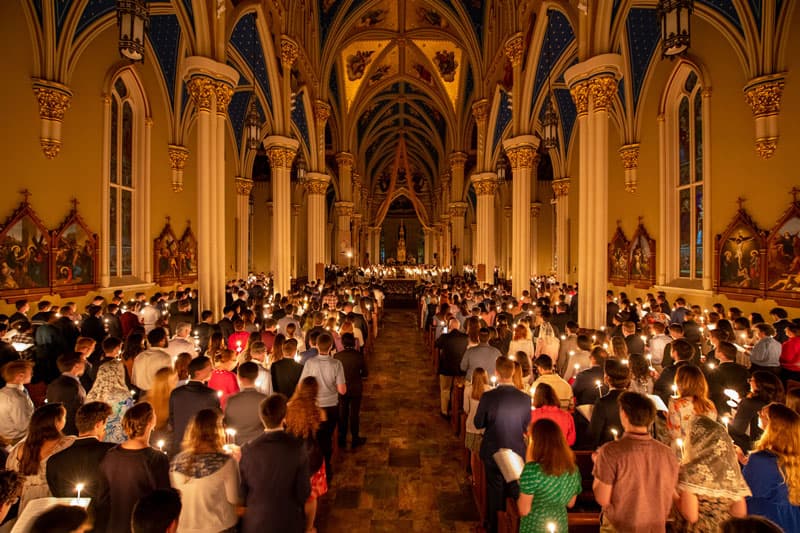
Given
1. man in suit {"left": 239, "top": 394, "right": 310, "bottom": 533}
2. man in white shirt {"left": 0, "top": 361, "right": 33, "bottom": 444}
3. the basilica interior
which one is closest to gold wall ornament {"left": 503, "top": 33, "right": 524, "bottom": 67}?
the basilica interior

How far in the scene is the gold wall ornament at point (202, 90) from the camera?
10.0m

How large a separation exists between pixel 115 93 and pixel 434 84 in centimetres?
1908

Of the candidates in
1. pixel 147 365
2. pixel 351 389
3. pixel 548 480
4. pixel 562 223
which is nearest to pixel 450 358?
pixel 351 389

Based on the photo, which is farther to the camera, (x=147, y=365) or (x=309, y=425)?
(x=147, y=365)

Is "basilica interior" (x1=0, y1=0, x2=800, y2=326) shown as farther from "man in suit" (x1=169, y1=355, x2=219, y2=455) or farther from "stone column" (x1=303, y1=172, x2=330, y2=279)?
"man in suit" (x1=169, y1=355, x2=219, y2=455)

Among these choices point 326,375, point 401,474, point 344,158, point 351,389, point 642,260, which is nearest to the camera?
point 326,375

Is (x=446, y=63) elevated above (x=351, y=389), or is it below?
above

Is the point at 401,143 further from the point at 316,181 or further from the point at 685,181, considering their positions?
the point at 685,181

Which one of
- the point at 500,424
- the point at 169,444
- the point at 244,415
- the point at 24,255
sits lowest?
the point at 169,444

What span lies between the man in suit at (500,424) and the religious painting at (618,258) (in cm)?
1434

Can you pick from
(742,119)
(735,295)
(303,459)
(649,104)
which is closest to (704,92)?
(742,119)

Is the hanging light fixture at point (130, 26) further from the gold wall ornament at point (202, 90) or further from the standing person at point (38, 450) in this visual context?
the standing person at point (38, 450)

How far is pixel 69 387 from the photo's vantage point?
13.6 feet

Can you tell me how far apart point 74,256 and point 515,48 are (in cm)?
1446
